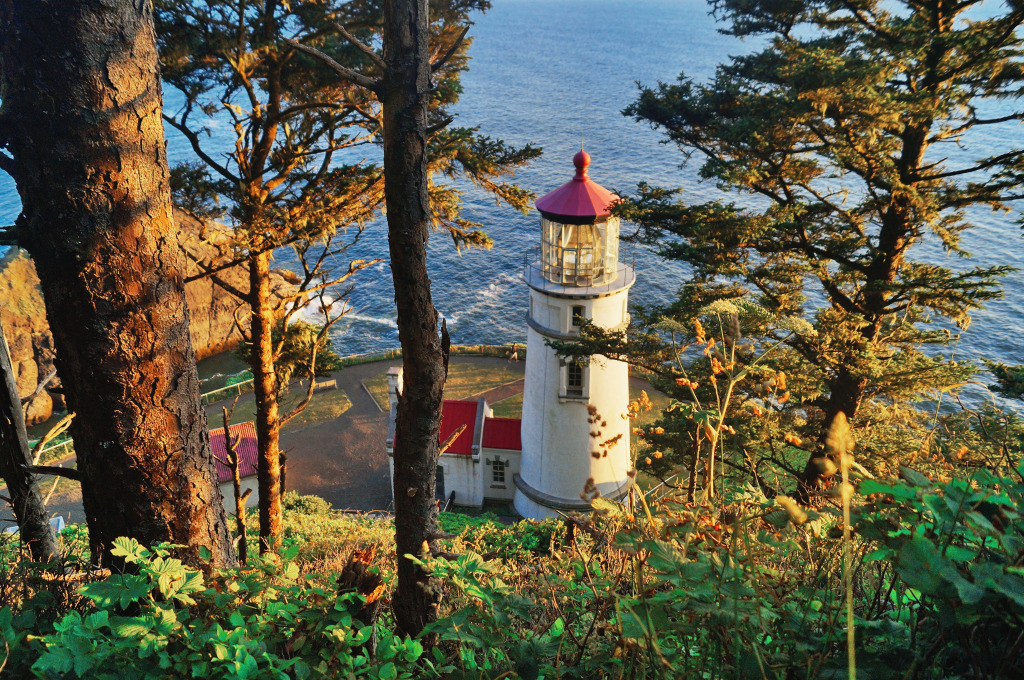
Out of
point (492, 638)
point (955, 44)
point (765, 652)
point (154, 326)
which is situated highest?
point (955, 44)

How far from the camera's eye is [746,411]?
8547 millimetres

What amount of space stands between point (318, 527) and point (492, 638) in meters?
11.7

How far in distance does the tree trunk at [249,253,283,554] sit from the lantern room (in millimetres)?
5911

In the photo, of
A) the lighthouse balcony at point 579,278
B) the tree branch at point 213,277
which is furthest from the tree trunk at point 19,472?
the lighthouse balcony at point 579,278

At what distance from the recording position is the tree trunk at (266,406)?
7.74m

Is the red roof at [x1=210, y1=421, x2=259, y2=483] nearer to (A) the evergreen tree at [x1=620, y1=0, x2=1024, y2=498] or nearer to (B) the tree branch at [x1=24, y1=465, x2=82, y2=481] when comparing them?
(A) the evergreen tree at [x1=620, y1=0, x2=1024, y2=498]

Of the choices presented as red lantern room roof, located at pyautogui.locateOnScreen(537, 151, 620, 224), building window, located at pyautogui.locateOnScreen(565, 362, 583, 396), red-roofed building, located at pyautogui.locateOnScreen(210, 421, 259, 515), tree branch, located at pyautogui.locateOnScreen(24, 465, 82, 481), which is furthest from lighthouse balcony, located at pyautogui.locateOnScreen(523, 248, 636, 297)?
tree branch, located at pyautogui.locateOnScreen(24, 465, 82, 481)

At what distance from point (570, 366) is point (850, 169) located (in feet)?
21.2

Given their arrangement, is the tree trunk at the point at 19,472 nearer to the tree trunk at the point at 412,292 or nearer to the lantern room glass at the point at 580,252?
the tree trunk at the point at 412,292

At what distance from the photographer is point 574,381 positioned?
13.3m

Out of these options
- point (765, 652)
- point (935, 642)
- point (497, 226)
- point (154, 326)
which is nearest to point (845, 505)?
point (935, 642)

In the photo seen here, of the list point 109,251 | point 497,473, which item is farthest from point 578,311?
point 109,251

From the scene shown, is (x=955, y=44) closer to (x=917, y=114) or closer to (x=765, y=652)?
(x=917, y=114)

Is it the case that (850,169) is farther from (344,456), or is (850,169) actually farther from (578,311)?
(344,456)
